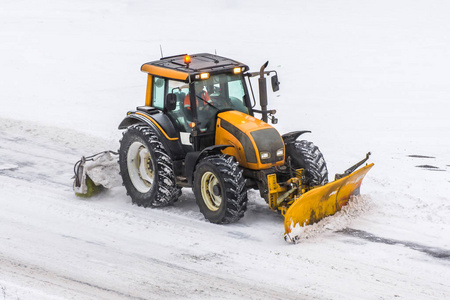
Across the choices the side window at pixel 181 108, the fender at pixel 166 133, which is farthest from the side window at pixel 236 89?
the fender at pixel 166 133

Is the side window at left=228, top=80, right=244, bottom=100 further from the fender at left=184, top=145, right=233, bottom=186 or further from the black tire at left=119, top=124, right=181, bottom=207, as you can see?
the black tire at left=119, top=124, right=181, bottom=207

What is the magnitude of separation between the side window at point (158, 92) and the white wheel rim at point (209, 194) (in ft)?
4.60

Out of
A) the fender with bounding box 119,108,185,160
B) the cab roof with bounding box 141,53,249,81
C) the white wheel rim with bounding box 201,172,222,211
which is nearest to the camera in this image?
the white wheel rim with bounding box 201,172,222,211

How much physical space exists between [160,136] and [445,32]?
1743 centimetres

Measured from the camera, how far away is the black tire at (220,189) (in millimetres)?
8641

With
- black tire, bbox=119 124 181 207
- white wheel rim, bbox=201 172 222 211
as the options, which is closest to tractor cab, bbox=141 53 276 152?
black tire, bbox=119 124 181 207

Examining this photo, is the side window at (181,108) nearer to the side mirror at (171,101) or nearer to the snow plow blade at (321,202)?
the side mirror at (171,101)

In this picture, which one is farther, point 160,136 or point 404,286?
point 160,136

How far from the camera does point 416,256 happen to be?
314 inches

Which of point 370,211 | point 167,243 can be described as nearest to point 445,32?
point 370,211

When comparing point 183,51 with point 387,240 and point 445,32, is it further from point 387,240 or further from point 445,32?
point 387,240

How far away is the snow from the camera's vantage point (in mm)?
7594

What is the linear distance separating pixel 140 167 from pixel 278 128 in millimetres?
5008

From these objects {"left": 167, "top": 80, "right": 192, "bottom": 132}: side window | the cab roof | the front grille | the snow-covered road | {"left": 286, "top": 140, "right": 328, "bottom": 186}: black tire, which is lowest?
the snow-covered road
